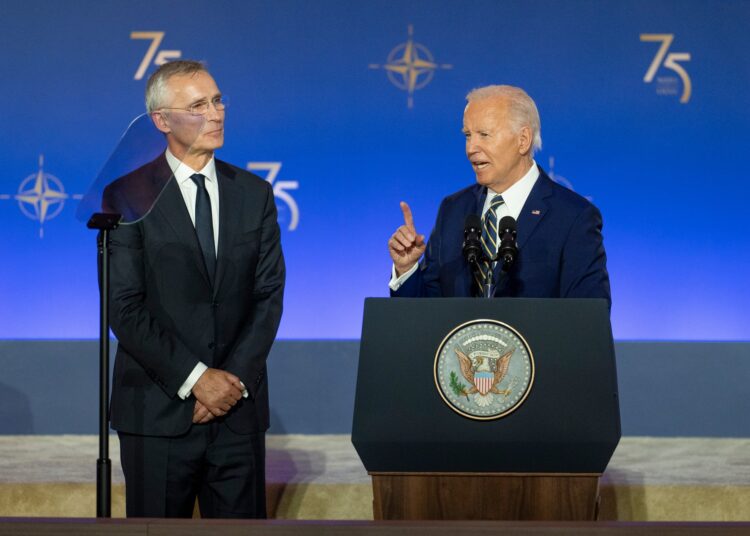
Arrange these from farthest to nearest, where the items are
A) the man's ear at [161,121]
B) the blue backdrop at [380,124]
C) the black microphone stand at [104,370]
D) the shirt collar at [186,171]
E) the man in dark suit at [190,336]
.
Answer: the blue backdrop at [380,124] → the shirt collar at [186,171] → the man in dark suit at [190,336] → the man's ear at [161,121] → the black microphone stand at [104,370]

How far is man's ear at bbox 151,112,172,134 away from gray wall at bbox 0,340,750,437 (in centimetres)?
249

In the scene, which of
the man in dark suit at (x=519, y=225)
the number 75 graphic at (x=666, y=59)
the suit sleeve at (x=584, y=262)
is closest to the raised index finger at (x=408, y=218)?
the man in dark suit at (x=519, y=225)

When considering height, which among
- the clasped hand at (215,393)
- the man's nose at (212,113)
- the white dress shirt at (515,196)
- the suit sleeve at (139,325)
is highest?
the man's nose at (212,113)

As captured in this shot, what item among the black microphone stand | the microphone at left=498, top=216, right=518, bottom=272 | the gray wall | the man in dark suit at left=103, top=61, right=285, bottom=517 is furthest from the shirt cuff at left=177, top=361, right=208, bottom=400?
the gray wall

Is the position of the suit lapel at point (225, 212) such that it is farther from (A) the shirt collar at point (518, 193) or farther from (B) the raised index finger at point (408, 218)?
(A) the shirt collar at point (518, 193)

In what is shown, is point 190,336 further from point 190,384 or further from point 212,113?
A: point 212,113

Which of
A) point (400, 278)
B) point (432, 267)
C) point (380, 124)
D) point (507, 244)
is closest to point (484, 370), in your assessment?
point (507, 244)

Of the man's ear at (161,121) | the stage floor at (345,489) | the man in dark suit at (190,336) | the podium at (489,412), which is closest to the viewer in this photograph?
the podium at (489,412)

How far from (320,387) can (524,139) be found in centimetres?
243

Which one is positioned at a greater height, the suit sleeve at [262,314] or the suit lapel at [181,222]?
the suit lapel at [181,222]

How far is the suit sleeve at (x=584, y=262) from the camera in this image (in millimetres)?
2504

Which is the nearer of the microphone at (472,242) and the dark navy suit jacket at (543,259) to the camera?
the microphone at (472,242)

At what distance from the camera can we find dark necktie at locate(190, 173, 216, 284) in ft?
8.82

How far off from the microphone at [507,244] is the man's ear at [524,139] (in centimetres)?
51
